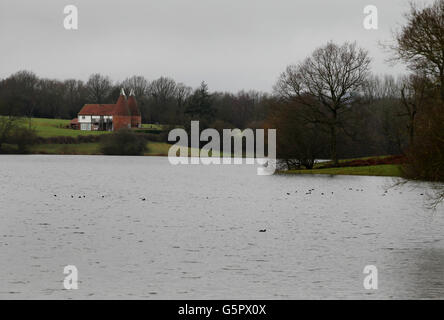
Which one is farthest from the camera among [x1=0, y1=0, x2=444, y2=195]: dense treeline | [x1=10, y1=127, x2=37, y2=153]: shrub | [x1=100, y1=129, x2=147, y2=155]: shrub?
[x1=100, y1=129, x2=147, y2=155]: shrub

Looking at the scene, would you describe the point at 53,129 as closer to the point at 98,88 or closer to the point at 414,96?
the point at 98,88

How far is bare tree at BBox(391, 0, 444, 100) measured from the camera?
36.0 metres

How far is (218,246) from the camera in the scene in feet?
72.1

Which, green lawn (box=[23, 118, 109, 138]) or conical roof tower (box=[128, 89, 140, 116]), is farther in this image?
conical roof tower (box=[128, 89, 140, 116])

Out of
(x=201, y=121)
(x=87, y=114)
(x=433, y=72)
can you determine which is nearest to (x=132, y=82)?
(x=87, y=114)

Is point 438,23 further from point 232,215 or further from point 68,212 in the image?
point 68,212

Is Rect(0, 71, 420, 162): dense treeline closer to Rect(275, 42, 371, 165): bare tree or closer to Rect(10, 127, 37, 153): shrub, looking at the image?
Rect(275, 42, 371, 165): bare tree

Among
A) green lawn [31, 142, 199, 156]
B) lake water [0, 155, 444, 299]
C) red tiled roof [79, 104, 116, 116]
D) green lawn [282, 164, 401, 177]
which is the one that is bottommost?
lake water [0, 155, 444, 299]

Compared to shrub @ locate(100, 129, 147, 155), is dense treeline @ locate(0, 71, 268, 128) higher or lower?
higher

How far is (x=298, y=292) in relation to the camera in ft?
50.6

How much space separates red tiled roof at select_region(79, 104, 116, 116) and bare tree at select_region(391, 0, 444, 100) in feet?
447

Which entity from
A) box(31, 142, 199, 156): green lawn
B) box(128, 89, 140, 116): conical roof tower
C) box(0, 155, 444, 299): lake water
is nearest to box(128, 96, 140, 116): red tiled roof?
box(128, 89, 140, 116): conical roof tower

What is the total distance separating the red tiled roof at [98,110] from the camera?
172 meters

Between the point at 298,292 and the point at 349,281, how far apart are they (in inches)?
77.6
